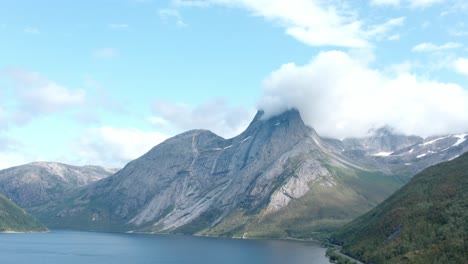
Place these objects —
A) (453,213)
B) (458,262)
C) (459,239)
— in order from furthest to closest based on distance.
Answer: (453,213) < (459,239) < (458,262)

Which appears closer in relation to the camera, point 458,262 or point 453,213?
point 458,262

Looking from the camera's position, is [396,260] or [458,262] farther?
[396,260]

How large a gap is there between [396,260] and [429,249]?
14.4 m

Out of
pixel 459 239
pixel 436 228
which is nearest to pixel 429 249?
pixel 459 239

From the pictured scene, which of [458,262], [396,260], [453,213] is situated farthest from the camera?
[453,213]

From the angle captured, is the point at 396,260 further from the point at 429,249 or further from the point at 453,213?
the point at 453,213

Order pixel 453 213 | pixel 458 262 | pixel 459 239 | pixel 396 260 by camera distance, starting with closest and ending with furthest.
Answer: pixel 458 262
pixel 459 239
pixel 396 260
pixel 453 213

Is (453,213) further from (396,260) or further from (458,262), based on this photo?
(458,262)

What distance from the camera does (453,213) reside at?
198 meters

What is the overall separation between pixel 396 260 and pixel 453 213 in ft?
110

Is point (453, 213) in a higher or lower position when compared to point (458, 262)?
higher

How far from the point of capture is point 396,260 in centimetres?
18538

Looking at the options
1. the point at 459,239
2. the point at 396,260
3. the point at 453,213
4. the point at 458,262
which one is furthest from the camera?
the point at 453,213

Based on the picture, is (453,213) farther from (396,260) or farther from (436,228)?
(396,260)
